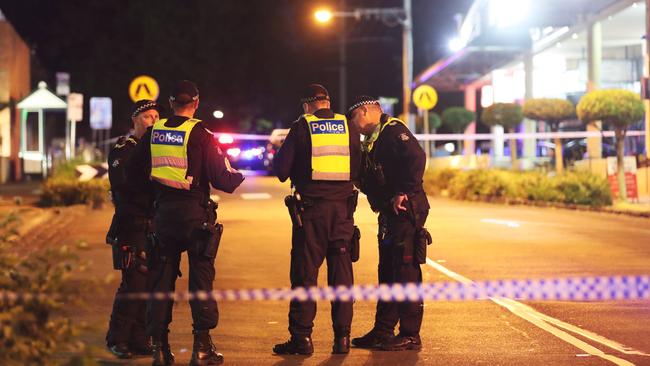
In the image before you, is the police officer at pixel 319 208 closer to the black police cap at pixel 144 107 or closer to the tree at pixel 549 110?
the black police cap at pixel 144 107

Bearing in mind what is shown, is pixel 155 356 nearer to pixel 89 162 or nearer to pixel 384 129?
pixel 384 129

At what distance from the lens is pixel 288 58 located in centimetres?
6262

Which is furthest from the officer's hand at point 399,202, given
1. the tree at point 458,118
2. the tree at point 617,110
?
the tree at point 458,118

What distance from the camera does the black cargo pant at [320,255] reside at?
7.79 metres

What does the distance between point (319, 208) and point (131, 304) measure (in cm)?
148

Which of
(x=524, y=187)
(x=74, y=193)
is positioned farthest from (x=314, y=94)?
(x=524, y=187)

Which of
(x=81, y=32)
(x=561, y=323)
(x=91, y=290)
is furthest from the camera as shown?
(x=81, y=32)

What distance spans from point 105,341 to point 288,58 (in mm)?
54983

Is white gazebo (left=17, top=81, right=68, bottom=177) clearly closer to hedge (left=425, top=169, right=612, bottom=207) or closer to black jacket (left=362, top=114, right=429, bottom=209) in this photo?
hedge (left=425, top=169, right=612, bottom=207)

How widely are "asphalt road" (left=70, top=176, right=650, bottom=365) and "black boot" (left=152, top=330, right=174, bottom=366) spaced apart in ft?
1.06

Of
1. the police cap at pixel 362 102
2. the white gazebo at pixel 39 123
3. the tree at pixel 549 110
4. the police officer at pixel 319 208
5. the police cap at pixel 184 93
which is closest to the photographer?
the police cap at pixel 184 93

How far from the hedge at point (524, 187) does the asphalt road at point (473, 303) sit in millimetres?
970

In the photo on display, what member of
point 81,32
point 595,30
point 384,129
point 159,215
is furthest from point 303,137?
point 81,32

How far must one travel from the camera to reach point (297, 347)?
305 inches
